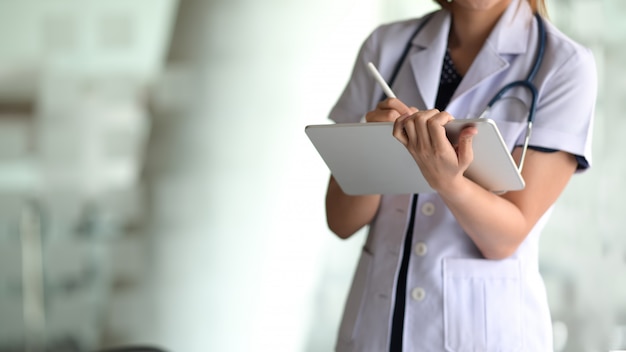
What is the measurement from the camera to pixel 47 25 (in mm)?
2637

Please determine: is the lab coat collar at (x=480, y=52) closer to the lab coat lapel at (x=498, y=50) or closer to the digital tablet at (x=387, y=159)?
the lab coat lapel at (x=498, y=50)

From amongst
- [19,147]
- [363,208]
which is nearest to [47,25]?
[19,147]

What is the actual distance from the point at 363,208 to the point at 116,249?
1435 mm

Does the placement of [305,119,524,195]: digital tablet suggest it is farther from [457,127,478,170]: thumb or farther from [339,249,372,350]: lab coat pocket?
[339,249,372,350]: lab coat pocket

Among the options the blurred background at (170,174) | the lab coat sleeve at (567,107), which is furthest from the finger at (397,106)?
the blurred background at (170,174)

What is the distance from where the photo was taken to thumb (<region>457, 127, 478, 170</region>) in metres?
1.10

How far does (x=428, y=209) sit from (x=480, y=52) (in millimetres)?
272

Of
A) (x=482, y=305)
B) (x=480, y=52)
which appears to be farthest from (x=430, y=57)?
(x=482, y=305)

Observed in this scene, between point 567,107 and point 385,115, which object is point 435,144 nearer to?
point 385,115

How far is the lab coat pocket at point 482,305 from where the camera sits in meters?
1.30

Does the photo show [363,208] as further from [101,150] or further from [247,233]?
[101,150]

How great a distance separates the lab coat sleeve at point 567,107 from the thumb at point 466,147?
0.21 m

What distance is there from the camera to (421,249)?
134 centimetres

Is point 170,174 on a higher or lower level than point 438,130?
lower
